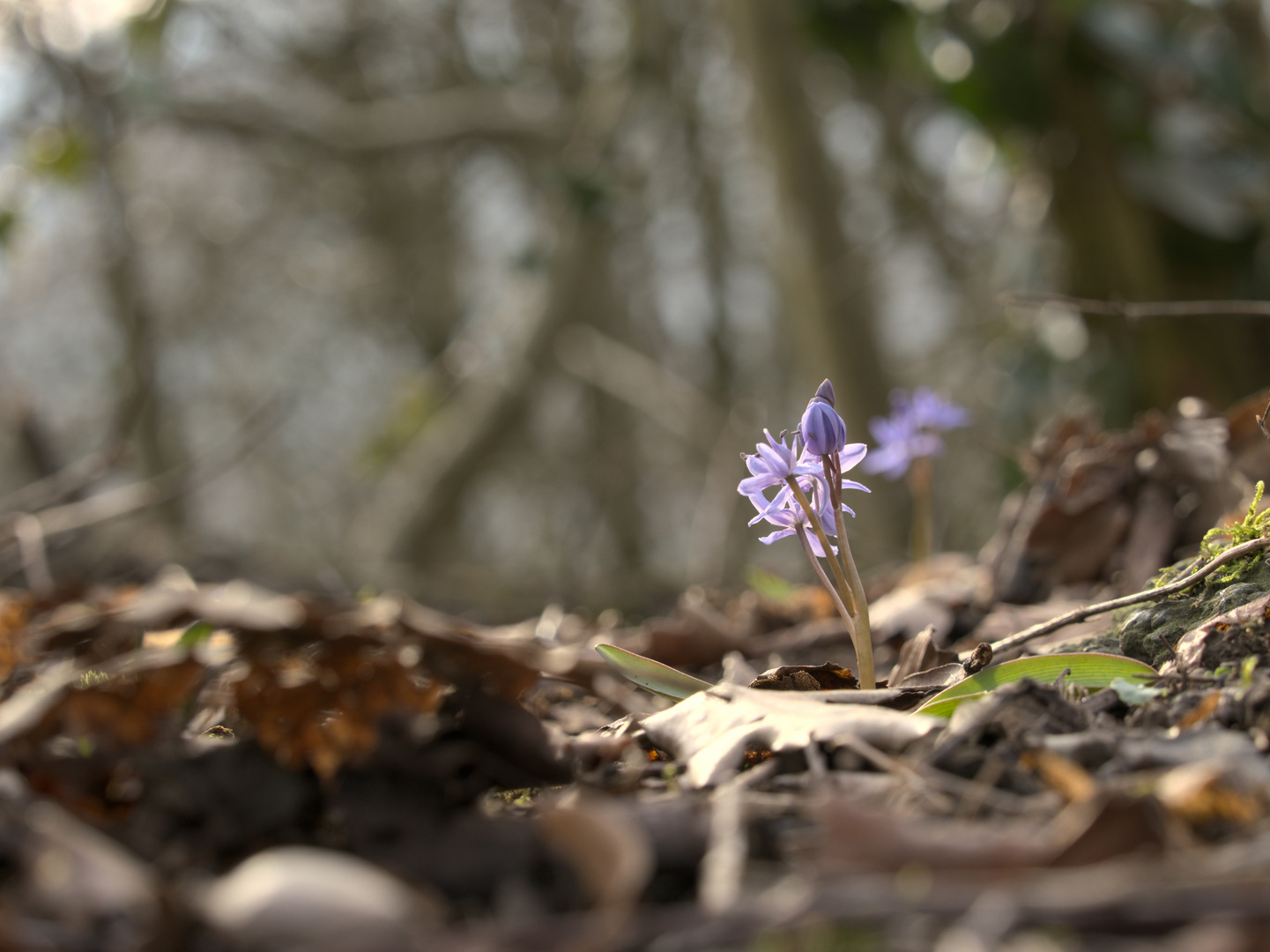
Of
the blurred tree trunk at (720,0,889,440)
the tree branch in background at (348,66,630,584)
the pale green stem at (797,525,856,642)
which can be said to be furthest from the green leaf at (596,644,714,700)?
the tree branch in background at (348,66,630,584)

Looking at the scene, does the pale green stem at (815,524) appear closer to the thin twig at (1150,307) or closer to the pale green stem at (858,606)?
the pale green stem at (858,606)

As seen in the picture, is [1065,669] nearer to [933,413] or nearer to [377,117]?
[933,413]

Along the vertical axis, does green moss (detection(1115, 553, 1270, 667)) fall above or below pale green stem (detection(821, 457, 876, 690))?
below

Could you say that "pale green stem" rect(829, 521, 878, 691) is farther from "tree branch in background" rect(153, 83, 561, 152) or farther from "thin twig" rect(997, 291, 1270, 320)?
→ "tree branch in background" rect(153, 83, 561, 152)

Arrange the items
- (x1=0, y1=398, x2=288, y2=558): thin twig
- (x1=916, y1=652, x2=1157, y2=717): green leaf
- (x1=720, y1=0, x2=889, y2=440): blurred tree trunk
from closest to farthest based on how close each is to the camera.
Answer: (x1=916, y1=652, x2=1157, y2=717): green leaf, (x1=0, y1=398, x2=288, y2=558): thin twig, (x1=720, y1=0, x2=889, y2=440): blurred tree trunk

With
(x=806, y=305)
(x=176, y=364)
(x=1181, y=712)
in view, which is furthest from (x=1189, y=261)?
(x=176, y=364)

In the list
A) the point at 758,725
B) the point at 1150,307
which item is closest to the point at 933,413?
the point at 1150,307

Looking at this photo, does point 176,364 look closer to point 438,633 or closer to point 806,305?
point 806,305

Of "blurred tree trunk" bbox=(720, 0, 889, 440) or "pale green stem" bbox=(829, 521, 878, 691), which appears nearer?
"pale green stem" bbox=(829, 521, 878, 691)
